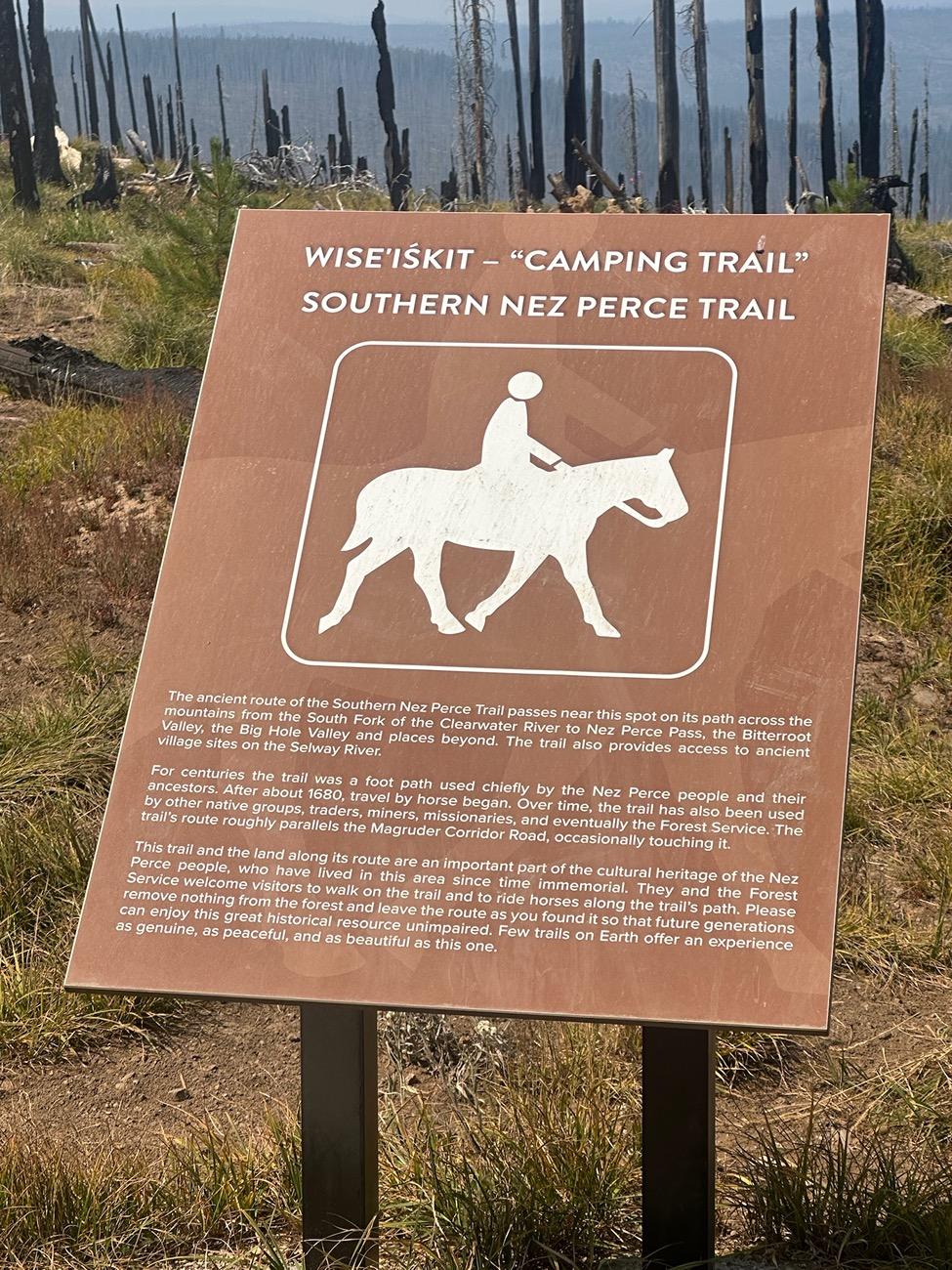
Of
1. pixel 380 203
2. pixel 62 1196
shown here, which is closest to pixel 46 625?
pixel 62 1196

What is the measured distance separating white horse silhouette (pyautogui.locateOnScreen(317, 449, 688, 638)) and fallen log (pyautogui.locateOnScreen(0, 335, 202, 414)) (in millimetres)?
5561

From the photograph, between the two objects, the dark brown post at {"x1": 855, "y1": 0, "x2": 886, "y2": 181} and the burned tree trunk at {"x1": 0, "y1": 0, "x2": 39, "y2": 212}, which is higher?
the burned tree trunk at {"x1": 0, "y1": 0, "x2": 39, "y2": 212}

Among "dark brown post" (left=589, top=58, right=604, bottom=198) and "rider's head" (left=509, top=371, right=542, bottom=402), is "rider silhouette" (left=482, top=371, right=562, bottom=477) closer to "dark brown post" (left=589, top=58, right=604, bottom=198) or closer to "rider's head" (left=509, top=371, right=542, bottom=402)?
"rider's head" (left=509, top=371, right=542, bottom=402)

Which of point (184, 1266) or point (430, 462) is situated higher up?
point (430, 462)

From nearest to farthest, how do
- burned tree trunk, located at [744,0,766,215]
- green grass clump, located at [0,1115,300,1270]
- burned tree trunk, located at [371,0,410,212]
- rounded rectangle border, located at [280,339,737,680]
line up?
rounded rectangle border, located at [280,339,737,680], green grass clump, located at [0,1115,300,1270], burned tree trunk, located at [744,0,766,215], burned tree trunk, located at [371,0,410,212]

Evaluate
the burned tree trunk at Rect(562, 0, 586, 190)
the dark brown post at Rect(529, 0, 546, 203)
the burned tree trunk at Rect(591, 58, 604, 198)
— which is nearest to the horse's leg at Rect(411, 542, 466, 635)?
the burned tree trunk at Rect(562, 0, 586, 190)

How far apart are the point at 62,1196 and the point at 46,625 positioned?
3474 mm

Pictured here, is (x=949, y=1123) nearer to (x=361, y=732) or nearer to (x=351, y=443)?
(x=361, y=732)

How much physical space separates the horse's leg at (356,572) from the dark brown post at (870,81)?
20.5m

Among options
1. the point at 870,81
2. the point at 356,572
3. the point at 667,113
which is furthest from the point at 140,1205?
the point at 870,81

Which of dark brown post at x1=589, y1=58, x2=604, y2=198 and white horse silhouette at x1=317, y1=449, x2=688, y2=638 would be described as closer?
white horse silhouette at x1=317, y1=449, x2=688, y2=638

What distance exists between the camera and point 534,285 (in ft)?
8.88

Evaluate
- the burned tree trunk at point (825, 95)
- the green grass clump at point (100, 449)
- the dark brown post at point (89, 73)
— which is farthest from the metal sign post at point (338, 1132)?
the dark brown post at point (89, 73)

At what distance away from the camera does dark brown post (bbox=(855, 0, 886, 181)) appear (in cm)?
2203
